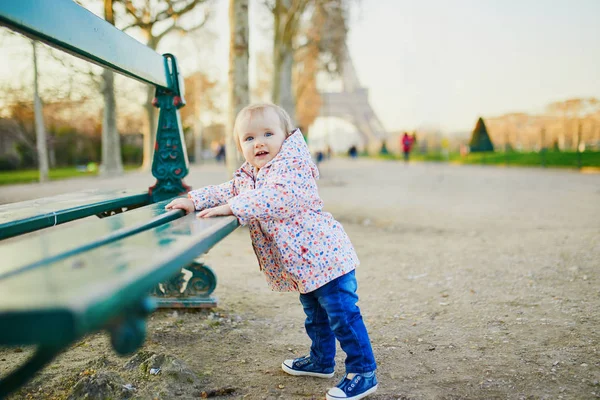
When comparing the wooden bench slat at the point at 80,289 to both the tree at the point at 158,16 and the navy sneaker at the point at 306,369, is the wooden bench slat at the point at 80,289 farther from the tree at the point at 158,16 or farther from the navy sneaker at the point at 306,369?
the tree at the point at 158,16

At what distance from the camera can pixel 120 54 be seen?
247 centimetres

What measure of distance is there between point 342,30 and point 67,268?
17158mm

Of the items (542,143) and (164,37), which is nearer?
(164,37)

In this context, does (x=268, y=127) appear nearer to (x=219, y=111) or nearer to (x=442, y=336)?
(x=442, y=336)

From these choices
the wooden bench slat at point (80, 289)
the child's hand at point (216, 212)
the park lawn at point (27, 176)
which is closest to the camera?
the wooden bench slat at point (80, 289)

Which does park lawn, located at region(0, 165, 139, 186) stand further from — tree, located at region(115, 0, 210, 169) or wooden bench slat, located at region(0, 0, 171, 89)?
wooden bench slat, located at region(0, 0, 171, 89)

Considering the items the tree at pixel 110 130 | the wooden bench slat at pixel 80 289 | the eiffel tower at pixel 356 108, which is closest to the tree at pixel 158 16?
the tree at pixel 110 130

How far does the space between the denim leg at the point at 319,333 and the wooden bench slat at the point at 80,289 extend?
3.70 ft

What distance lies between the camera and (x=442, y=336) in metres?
2.74

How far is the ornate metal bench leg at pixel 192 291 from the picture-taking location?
3.09 m

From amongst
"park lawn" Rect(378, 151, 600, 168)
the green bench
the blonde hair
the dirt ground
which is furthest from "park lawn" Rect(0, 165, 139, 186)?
"park lawn" Rect(378, 151, 600, 168)

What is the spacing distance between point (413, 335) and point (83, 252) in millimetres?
2023

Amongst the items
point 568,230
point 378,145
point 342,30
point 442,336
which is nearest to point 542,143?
point 342,30

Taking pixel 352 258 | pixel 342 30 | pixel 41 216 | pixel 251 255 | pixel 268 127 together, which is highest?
pixel 342 30
